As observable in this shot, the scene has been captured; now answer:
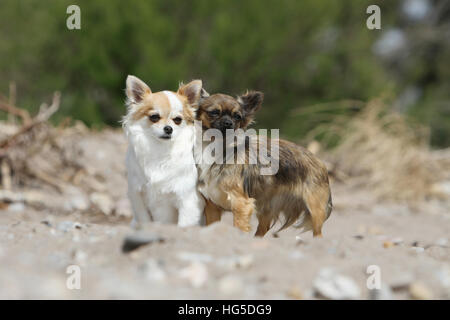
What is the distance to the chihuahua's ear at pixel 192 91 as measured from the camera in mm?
4102

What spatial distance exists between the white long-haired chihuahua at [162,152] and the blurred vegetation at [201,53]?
696 centimetres

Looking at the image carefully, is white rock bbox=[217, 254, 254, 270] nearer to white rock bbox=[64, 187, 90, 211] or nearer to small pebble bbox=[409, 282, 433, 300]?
small pebble bbox=[409, 282, 433, 300]

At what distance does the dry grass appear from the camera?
9078mm

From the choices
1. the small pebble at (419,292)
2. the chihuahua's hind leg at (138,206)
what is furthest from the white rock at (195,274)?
the chihuahua's hind leg at (138,206)

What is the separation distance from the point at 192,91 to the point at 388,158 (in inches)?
231

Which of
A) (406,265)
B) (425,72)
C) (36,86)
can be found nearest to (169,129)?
(406,265)

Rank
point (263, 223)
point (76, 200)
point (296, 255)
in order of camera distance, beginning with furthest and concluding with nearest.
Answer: point (76, 200), point (263, 223), point (296, 255)

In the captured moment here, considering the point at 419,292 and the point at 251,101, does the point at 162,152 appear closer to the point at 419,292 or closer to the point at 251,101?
the point at 251,101

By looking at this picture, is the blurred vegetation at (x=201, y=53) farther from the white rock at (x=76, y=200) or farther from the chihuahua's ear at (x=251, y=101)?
the chihuahua's ear at (x=251, y=101)

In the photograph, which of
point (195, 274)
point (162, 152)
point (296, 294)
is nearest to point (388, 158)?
point (162, 152)

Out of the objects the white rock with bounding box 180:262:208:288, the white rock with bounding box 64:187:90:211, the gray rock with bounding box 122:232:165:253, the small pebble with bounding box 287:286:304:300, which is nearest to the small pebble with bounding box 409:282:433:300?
the small pebble with bounding box 287:286:304:300

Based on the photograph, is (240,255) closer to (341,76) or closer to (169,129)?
(169,129)

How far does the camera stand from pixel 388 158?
9.23 m

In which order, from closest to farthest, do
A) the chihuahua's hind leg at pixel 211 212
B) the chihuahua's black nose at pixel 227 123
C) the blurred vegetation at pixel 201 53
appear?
1. the chihuahua's black nose at pixel 227 123
2. the chihuahua's hind leg at pixel 211 212
3. the blurred vegetation at pixel 201 53
